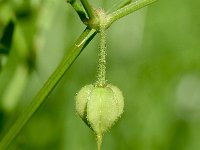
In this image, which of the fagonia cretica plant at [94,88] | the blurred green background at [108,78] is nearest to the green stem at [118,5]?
the fagonia cretica plant at [94,88]

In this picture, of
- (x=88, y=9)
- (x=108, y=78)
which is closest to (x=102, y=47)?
(x=88, y=9)

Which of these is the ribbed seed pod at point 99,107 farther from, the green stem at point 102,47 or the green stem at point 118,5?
the green stem at point 118,5

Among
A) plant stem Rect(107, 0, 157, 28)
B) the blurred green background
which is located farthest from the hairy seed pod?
the blurred green background

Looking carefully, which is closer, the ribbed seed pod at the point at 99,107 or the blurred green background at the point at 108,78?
the ribbed seed pod at the point at 99,107

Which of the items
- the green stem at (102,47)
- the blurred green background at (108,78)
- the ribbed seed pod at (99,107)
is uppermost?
the blurred green background at (108,78)

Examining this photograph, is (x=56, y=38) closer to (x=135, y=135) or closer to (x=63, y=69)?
(x=135, y=135)

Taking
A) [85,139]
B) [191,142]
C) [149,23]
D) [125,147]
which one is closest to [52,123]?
[85,139]

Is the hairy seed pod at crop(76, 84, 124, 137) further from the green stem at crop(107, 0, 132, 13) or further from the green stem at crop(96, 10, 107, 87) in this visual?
the green stem at crop(107, 0, 132, 13)
